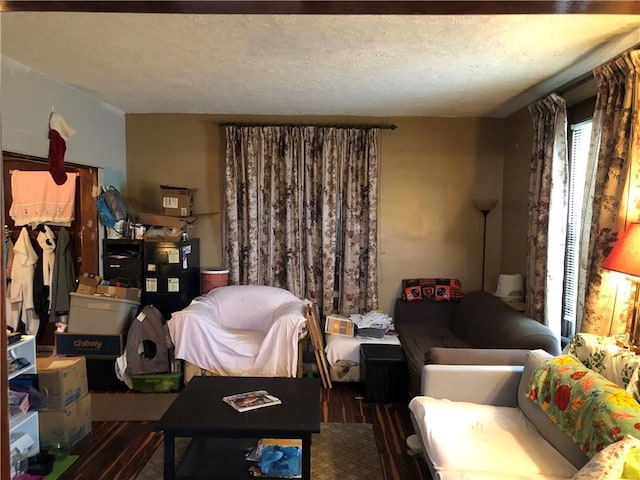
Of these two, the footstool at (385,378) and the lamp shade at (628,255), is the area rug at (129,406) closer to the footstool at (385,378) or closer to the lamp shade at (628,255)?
the footstool at (385,378)

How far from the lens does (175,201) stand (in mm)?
4238

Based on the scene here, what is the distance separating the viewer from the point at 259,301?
418cm

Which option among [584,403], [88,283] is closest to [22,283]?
[88,283]

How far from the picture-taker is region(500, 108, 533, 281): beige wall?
4.08 meters

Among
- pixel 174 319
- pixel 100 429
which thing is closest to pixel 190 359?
pixel 174 319

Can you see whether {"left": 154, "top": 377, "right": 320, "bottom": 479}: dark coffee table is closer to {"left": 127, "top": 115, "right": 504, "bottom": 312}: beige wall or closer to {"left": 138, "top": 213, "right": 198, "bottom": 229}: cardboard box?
{"left": 138, "top": 213, "right": 198, "bottom": 229}: cardboard box

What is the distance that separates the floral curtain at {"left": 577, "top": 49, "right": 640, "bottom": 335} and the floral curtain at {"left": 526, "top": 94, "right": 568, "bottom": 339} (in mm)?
569

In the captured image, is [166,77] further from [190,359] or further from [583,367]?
[583,367]

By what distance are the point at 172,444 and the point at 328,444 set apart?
3.48 ft

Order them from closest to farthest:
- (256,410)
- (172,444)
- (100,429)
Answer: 1. (172,444)
2. (256,410)
3. (100,429)

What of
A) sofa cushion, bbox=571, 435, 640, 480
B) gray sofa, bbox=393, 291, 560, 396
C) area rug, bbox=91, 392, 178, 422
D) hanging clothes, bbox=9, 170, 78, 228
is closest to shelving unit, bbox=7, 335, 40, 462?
A: area rug, bbox=91, 392, 178, 422

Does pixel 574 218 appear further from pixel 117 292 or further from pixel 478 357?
pixel 117 292

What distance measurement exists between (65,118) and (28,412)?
216 centimetres

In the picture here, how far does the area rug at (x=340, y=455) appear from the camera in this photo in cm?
261
